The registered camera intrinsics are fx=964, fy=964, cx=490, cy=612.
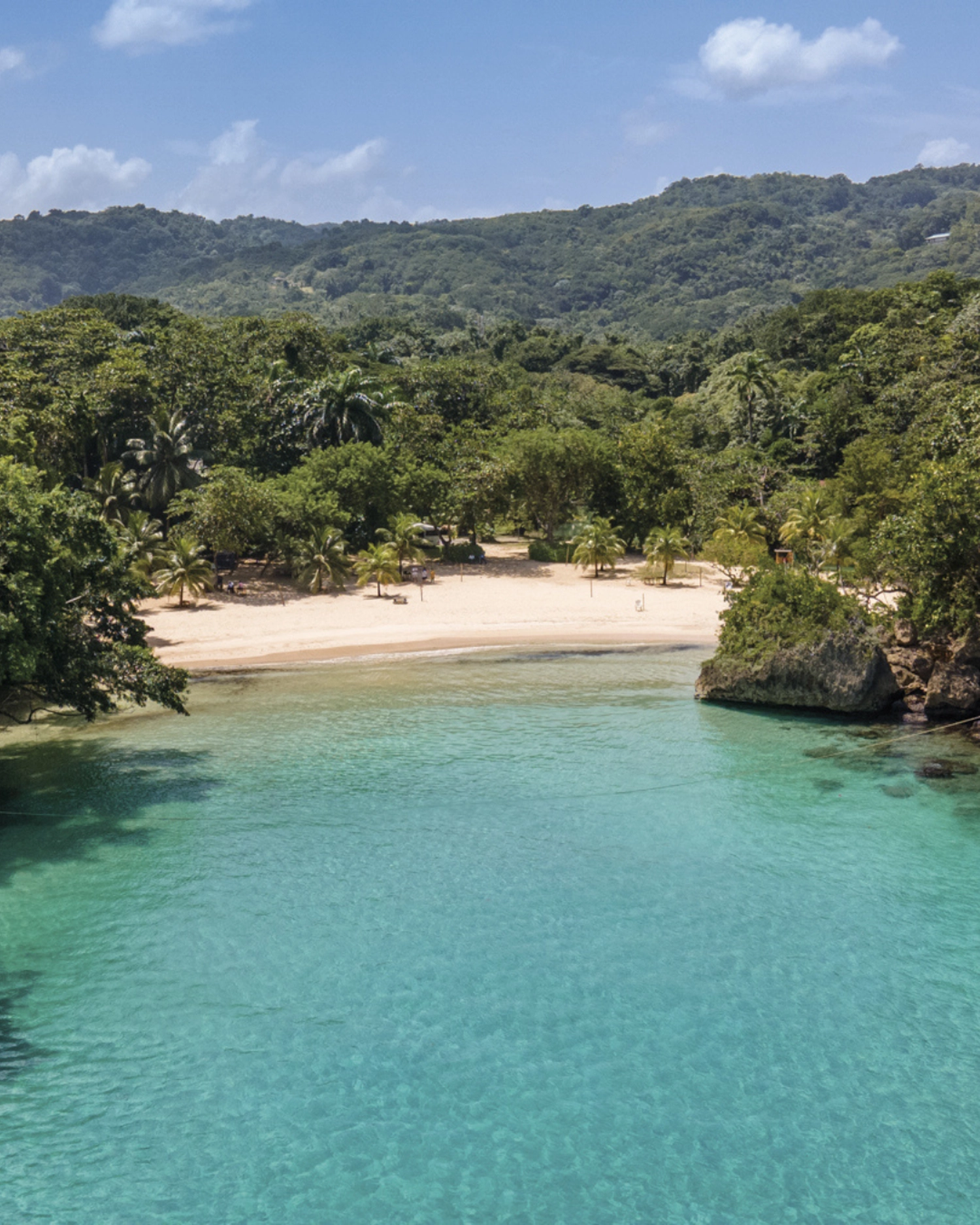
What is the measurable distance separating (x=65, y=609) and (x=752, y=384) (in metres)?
55.8

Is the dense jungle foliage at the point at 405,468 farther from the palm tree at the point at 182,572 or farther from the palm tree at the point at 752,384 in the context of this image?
the palm tree at the point at 752,384

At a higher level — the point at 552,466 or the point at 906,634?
the point at 552,466

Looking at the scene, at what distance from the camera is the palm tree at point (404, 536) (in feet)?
152

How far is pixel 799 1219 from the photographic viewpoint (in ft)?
33.0

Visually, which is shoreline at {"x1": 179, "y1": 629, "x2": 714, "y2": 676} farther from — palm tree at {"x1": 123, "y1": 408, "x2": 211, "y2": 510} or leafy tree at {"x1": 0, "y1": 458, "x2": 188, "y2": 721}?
palm tree at {"x1": 123, "y1": 408, "x2": 211, "y2": 510}

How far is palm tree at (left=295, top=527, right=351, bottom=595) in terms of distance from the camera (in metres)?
43.2

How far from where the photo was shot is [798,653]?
86.2 feet

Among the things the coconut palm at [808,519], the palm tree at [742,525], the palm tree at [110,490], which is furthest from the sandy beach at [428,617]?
the palm tree at [110,490]

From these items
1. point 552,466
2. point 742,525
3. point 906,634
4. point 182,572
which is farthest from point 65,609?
point 742,525

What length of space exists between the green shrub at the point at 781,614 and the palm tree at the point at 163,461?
29241mm

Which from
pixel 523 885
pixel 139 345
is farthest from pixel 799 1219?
pixel 139 345

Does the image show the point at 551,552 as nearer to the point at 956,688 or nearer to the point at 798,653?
the point at 798,653

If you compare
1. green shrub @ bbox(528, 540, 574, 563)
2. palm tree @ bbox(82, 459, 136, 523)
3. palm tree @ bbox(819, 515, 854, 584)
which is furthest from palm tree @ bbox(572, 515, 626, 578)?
palm tree @ bbox(82, 459, 136, 523)

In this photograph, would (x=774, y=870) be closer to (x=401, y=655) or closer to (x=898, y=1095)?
(x=898, y=1095)
